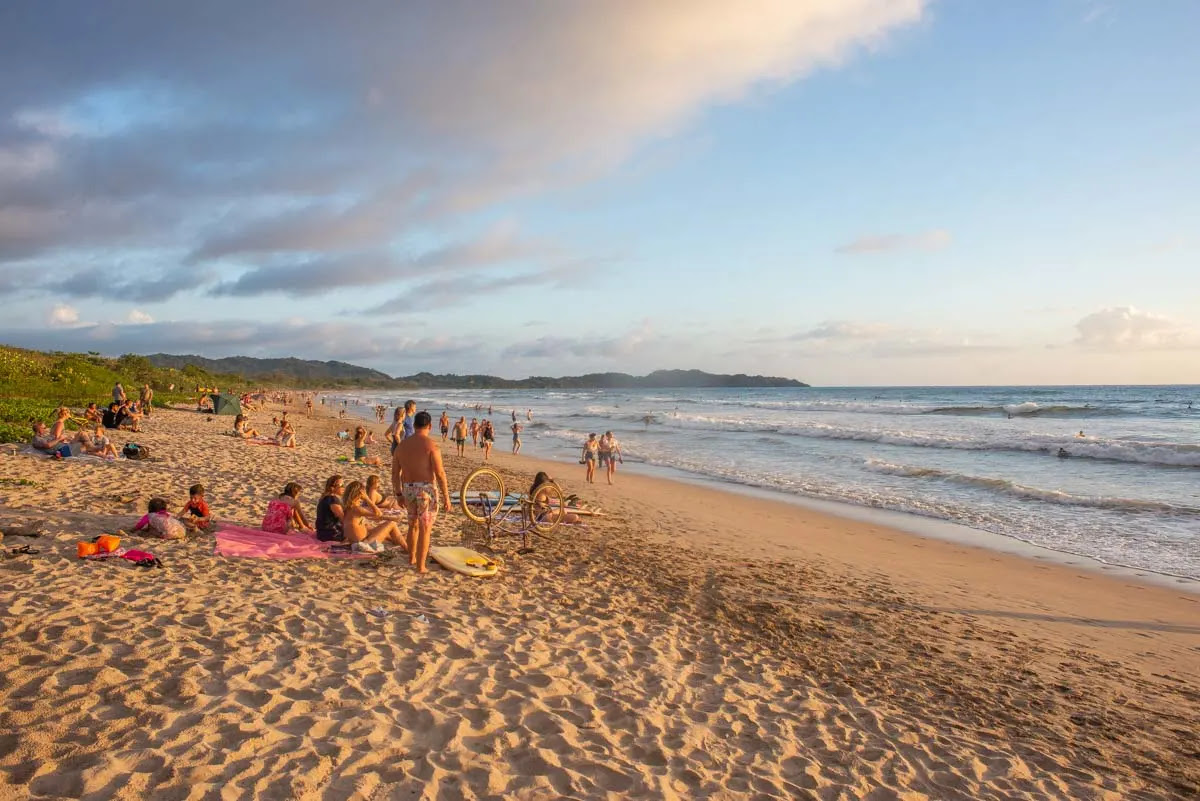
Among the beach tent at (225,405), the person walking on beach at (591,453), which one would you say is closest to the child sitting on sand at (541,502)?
the person walking on beach at (591,453)

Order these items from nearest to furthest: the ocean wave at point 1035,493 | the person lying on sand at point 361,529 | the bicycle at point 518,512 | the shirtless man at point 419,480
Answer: the shirtless man at point 419,480, the person lying on sand at point 361,529, the bicycle at point 518,512, the ocean wave at point 1035,493

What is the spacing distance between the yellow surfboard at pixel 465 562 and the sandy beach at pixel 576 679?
13 centimetres

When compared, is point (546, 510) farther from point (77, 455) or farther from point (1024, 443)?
point (1024, 443)

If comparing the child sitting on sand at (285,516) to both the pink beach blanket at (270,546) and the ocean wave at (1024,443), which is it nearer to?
the pink beach blanket at (270,546)

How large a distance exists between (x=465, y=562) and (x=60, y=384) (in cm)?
3030

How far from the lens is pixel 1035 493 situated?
1672 cm

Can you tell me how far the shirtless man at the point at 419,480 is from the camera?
7645mm

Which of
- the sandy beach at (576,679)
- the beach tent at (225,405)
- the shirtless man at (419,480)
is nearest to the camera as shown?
the sandy beach at (576,679)

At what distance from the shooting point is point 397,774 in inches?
149

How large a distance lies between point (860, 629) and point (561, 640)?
3.25 meters

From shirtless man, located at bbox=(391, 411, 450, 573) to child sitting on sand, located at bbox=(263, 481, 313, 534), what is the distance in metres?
2.13

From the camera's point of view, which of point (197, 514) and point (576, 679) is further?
point (197, 514)

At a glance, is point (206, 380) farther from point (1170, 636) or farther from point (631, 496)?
point (1170, 636)

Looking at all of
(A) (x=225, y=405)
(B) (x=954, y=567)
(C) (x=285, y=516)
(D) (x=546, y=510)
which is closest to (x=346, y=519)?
(C) (x=285, y=516)
